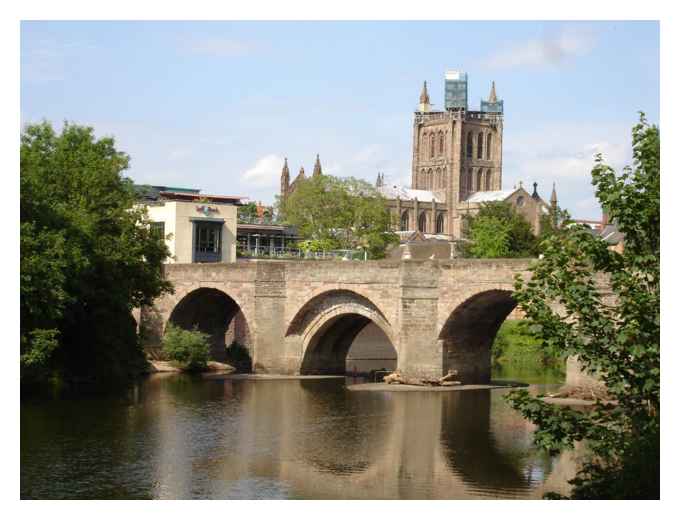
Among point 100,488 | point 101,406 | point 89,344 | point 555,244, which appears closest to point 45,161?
point 89,344

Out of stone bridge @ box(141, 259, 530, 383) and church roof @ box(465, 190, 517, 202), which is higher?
church roof @ box(465, 190, 517, 202)

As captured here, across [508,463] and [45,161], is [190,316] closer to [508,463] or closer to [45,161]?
[45,161]

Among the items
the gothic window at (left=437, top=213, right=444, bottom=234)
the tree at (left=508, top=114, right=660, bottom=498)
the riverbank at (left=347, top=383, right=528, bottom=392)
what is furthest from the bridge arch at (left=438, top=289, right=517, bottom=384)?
the gothic window at (left=437, top=213, right=444, bottom=234)

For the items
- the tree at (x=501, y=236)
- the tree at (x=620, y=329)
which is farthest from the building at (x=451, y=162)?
the tree at (x=620, y=329)

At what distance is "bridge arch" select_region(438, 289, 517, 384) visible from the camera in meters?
41.8

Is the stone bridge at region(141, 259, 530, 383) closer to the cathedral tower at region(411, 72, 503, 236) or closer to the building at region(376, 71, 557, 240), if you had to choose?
the building at region(376, 71, 557, 240)

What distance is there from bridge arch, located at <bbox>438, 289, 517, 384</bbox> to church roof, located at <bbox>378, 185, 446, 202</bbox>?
9981 cm

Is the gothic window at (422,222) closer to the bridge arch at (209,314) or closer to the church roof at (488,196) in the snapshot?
the church roof at (488,196)

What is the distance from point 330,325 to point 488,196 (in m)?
103

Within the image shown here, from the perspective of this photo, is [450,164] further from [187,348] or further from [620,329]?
[620,329]

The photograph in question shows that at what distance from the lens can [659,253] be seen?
1923 cm

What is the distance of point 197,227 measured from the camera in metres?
62.9

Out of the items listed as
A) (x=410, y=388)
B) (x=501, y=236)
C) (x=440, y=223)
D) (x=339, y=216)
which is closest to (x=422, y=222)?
(x=440, y=223)
